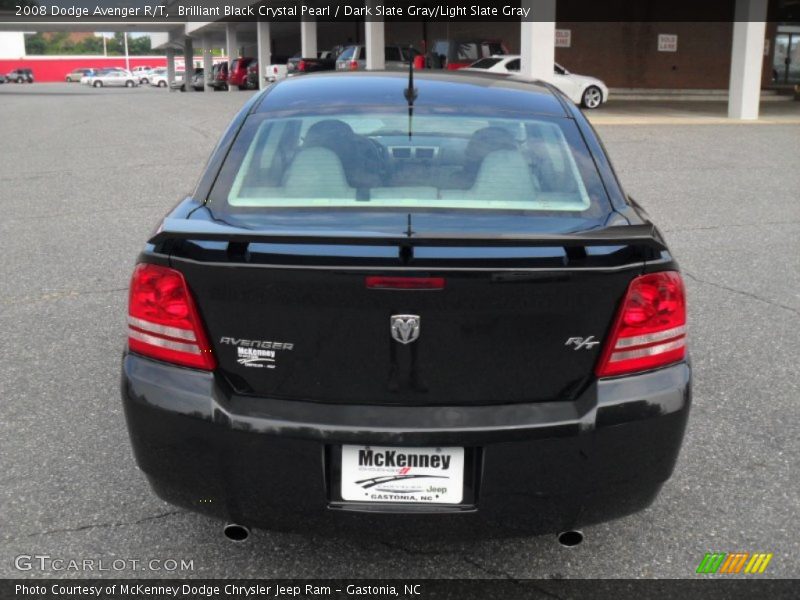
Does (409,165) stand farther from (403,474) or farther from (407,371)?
(403,474)

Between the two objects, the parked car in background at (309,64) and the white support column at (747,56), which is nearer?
the white support column at (747,56)

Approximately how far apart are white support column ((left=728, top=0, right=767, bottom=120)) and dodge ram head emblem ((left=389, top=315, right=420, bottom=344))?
1877cm

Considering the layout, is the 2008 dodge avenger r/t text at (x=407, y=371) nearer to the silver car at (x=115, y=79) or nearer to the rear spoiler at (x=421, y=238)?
the rear spoiler at (x=421, y=238)

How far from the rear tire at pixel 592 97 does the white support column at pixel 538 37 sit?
14.1 feet

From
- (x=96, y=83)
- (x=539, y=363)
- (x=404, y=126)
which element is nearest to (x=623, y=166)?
(x=404, y=126)

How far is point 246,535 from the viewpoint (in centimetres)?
290

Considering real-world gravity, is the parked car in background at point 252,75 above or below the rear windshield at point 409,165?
above

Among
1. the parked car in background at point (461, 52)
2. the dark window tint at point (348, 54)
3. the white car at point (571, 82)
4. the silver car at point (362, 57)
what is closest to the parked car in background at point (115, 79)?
the dark window tint at point (348, 54)

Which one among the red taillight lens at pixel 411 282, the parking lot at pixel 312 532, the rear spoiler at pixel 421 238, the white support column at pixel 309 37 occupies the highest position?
the white support column at pixel 309 37

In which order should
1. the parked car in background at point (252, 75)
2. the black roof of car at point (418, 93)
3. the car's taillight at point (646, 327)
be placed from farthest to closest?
1. the parked car in background at point (252, 75)
2. the black roof of car at point (418, 93)
3. the car's taillight at point (646, 327)

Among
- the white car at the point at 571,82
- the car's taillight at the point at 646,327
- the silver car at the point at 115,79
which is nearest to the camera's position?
the car's taillight at the point at 646,327

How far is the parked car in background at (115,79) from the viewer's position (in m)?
75.8

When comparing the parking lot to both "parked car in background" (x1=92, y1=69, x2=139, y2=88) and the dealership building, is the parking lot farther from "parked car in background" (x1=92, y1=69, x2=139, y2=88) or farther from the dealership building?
"parked car in background" (x1=92, y1=69, x2=139, y2=88)

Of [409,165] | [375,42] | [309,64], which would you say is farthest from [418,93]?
[309,64]
